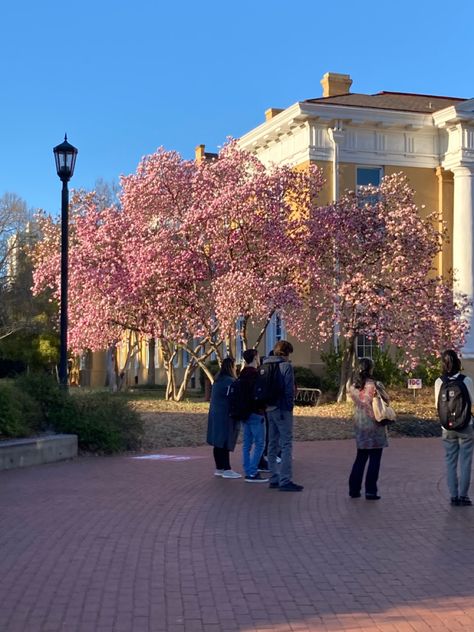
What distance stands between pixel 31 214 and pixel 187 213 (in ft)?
75.2

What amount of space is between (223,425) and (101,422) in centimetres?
336

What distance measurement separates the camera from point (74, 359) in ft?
149

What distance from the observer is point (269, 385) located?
10766 millimetres

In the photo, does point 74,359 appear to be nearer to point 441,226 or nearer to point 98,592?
point 441,226

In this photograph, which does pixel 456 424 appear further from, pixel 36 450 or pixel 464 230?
pixel 464 230

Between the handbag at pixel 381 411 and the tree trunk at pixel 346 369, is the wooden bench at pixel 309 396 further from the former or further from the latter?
the handbag at pixel 381 411

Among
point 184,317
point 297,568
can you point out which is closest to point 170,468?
point 297,568

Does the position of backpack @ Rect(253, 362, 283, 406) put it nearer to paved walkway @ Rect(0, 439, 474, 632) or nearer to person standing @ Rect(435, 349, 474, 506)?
paved walkway @ Rect(0, 439, 474, 632)

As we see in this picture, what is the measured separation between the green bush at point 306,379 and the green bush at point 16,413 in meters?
11.9

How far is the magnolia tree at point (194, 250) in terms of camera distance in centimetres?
2192

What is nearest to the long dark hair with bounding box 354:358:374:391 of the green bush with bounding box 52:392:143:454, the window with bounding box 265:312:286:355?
the green bush with bounding box 52:392:143:454

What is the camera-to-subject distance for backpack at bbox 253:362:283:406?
10.7m

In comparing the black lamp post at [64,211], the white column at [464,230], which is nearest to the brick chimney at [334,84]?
the white column at [464,230]

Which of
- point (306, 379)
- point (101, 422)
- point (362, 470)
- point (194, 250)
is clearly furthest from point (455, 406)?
point (306, 379)
